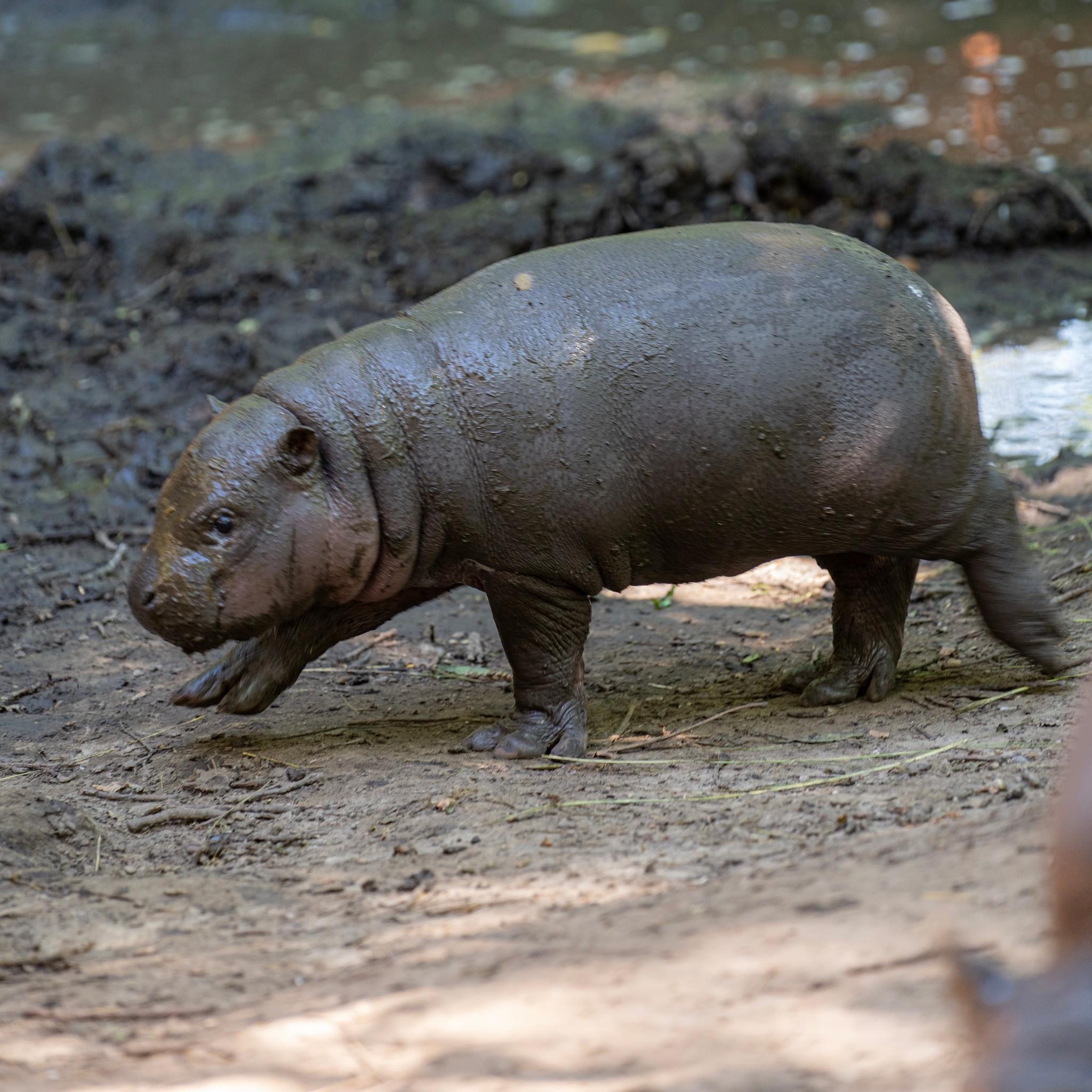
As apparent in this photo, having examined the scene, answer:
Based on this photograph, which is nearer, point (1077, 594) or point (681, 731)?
point (681, 731)

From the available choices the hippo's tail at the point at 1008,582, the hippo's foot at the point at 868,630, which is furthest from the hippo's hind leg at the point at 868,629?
the hippo's tail at the point at 1008,582

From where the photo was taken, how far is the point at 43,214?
10828 millimetres

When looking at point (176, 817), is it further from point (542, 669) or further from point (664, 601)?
point (664, 601)

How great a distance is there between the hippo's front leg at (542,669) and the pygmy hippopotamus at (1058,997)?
341 cm

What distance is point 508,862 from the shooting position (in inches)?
153

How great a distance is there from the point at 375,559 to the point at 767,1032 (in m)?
2.64

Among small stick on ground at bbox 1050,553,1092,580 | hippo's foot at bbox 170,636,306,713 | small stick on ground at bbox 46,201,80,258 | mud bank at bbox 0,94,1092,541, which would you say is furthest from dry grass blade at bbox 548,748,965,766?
small stick on ground at bbox 46,201,80,258

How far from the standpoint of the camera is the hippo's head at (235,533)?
453 centimetres

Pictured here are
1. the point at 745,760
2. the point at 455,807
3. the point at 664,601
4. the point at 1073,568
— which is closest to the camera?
the point at 455,807

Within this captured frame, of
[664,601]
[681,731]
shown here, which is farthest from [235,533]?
[664,601]

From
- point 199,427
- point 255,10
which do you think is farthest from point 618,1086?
point 255,10

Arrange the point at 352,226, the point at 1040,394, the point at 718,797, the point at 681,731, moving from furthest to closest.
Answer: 1. the point at 352,226
2. the point at 1040,394
3. the point at 681,731
4. the point at 718,797

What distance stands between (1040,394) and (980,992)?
24.1 feet

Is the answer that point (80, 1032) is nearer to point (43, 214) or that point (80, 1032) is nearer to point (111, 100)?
point (43, 214)
